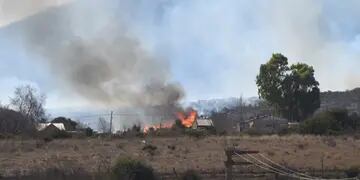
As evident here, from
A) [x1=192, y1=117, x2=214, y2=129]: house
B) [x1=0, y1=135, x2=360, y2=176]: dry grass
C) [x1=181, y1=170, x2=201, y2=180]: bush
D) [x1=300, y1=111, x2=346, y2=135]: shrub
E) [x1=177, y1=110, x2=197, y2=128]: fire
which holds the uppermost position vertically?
[x1=177, y1=110, x2=197, y2=128]: fire

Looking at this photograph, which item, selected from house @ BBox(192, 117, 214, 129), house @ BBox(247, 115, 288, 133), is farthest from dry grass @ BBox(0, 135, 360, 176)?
house @ BBox(192, 117, 214, 129)

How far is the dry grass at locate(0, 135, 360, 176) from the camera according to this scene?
158 feet

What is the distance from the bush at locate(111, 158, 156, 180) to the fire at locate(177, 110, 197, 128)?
92130 millimetres

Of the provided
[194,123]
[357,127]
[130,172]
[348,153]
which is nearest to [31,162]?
[130,172]

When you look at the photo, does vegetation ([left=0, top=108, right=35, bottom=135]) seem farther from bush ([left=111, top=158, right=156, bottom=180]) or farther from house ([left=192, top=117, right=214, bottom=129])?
bush ([left=111, top=158, right=156, bottom=180])

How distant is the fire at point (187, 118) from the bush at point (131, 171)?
92.1m

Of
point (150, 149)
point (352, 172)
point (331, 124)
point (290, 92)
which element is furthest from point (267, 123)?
point (352, 172)

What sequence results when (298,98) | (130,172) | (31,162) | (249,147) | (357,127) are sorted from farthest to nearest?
(298,98)
(357,127)
(249,147)
(31,162)
(130,172)

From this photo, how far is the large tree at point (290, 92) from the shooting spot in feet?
396

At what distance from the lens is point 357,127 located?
97688 mm

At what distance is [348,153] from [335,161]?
253 inches

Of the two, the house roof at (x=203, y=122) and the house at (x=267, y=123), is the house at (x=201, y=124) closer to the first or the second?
the house roof at (x=203, y=122)

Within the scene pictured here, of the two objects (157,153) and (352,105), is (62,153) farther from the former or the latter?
(352,105)

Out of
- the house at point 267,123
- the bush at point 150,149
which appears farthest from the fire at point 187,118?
the bush at point 150,149
